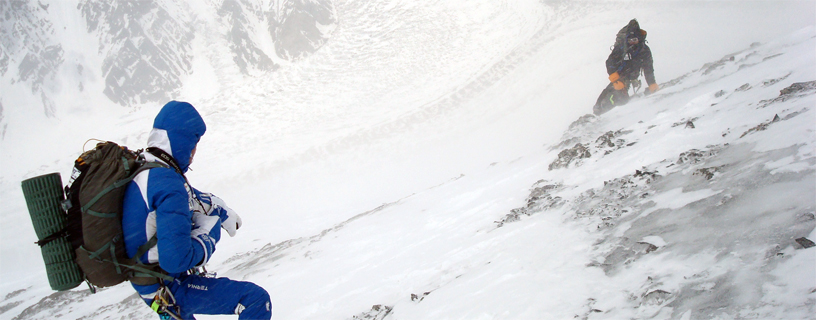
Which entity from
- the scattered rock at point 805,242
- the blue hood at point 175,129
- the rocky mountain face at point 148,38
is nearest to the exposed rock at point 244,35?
the rocky mountain face at point 148,38

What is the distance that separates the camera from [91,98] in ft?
79.6

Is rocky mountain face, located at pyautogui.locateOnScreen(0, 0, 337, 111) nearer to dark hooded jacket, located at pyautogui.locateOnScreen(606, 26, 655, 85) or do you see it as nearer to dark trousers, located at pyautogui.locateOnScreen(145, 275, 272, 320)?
dark hooded jacket, located at pyautogui.locateOnScreen(606, 26, 655, 85)

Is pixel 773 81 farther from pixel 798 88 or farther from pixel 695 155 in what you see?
pixel 695 155

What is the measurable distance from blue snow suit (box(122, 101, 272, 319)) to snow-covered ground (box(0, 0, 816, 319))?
168 cm

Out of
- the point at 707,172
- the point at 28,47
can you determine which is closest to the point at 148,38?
the point at 28,47

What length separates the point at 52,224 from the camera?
2.78 metres

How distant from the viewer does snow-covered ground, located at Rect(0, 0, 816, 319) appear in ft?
10.7

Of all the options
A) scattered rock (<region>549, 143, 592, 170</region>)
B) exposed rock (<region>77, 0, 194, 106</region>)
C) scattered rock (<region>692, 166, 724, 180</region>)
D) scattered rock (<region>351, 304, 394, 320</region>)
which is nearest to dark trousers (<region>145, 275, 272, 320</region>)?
scattered rock (<region>351, 304, 394, 320</region>)

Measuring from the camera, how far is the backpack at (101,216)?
265 centimetres

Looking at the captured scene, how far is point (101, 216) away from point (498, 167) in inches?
317

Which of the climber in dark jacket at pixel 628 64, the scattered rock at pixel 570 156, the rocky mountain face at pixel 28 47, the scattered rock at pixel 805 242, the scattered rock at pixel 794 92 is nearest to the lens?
the scattered rock at pixel 805 242

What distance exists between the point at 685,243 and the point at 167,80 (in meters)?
27.2

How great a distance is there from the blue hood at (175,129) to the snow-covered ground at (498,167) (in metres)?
2.57

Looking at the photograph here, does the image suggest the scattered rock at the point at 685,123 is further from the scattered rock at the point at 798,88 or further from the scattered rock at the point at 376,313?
the scattered rock at the point at 376,313
